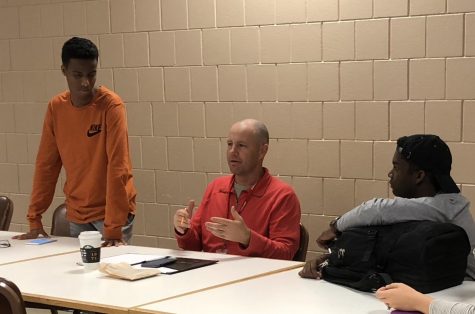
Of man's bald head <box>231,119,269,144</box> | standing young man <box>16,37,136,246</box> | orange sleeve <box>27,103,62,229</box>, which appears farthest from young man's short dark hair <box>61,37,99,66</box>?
man's bald head <box>231,119,269,144</box>

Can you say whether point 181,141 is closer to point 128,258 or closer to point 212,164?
point 212,164

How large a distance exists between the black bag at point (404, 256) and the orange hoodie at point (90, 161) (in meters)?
1.55

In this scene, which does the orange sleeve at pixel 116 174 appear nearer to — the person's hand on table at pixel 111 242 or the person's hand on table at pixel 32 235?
the person's hand on table at pixel 111 242

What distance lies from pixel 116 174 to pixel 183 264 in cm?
88

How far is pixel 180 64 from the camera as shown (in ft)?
18.0

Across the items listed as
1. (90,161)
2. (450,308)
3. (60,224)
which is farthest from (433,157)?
(60,224)

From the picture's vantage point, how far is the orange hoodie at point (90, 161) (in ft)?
14.1

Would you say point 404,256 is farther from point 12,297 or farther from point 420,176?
point 12,297

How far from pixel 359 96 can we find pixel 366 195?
22.8 inches

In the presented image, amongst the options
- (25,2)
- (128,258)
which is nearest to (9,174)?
(25,2)

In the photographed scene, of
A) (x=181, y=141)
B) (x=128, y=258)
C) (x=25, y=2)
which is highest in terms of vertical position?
(x=25, y=2)

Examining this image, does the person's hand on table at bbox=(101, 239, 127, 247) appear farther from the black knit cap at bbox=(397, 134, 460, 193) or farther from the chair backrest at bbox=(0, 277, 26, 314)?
the black knit cap at bbox=(397, 134, 460, 193)

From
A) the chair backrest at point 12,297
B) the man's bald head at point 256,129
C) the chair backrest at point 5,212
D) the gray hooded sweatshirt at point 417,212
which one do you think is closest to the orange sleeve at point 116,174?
the man's bald head at point 256,129

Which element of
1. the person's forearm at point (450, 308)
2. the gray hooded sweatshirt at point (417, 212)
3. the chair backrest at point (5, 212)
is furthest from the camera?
the chair backrest at point (5, 212)
